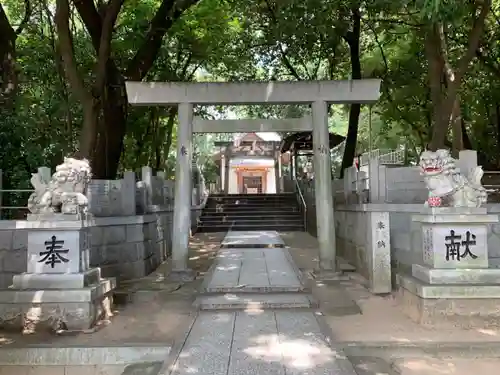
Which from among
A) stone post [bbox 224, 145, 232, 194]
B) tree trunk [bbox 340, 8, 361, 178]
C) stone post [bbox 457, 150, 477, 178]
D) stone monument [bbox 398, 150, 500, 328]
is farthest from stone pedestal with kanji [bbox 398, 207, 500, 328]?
stone post [bbox 224, 145, 232, 194]

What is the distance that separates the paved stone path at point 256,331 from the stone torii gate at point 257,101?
909 mm

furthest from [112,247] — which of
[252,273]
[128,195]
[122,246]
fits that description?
[252,273]

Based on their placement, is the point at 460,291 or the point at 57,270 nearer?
the point at 460,291

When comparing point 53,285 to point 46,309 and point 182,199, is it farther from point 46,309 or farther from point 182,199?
point 182,199

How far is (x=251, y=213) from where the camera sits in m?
19.5

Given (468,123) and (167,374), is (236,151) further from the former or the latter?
(167,374)

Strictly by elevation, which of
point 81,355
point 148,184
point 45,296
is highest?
point 148,184

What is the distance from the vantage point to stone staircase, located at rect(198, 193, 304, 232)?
1836 centimetres

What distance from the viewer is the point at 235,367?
446 cm

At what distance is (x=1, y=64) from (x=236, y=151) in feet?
61.8

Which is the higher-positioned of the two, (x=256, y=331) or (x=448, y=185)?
(x=448, y=185)

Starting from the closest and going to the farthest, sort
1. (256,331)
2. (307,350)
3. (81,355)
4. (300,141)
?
(307,350) < (81,355) < (256,331) < (300,141)

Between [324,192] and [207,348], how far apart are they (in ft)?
14.4

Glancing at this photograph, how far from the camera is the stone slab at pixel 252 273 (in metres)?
7.34
